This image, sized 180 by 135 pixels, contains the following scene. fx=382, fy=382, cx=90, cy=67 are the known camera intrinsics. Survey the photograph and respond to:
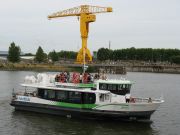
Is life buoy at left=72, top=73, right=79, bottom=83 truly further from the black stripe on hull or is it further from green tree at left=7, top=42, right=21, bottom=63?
green tree at left=7, top=42, right=21, bottom=63

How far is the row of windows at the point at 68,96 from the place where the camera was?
3841 centimetres

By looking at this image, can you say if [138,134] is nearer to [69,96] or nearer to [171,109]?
[69,96]

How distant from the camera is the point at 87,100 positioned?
→ 38.5 meters

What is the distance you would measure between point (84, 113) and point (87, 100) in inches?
52.7

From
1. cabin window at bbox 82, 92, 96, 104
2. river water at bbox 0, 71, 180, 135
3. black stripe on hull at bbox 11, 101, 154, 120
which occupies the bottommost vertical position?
river water at bbox 0, 71, 180, 135

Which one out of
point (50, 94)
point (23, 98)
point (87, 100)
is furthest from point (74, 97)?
point (23, 98)

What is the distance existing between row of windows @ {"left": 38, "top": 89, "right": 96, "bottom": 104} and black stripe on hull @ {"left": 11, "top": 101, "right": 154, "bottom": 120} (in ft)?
2.76

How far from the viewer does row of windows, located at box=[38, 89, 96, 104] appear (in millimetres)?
38406

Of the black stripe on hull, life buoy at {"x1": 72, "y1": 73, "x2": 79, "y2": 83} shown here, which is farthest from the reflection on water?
life buoy at {"x1": 72, "y1": 73, "x2": 79, "y2": 83}

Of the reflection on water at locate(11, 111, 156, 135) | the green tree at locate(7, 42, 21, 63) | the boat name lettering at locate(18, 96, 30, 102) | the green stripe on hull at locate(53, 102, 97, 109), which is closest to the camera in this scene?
the reflection on water at locate(11, 111, 156, 135)

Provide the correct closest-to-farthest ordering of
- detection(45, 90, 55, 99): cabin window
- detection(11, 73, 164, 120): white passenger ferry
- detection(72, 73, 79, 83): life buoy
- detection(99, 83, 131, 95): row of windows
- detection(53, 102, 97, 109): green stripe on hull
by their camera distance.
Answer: detection(11, 73, 164, 120): white passenger ferry → detection(53, 102, 97, 109): green stripe on hull → detection(99, 83, 131, 95): row of windows → detection(72, 73, 79, 83): life buoy → detection(45, 90, 55, 99): cabin window

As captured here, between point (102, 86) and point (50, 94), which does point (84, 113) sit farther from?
point (50, 94)

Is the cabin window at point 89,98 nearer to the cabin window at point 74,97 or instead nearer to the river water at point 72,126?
the cabin window at point 74,97

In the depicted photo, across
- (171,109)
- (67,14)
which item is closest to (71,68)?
(67,14)
